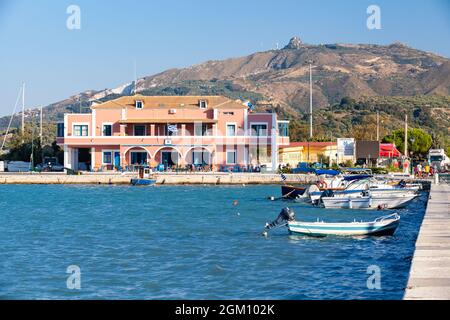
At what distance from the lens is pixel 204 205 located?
43688 mm

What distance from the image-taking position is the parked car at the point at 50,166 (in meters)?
72.1

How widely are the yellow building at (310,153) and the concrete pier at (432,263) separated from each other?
4472 centimetres

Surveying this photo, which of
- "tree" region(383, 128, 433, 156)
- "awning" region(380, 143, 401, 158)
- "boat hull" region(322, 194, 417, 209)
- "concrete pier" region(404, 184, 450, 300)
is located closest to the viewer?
"concrete pier" region(404, 184, 450, 300)

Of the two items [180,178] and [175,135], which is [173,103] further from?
[180,178]

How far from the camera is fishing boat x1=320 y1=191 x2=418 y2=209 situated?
3947 centimetres

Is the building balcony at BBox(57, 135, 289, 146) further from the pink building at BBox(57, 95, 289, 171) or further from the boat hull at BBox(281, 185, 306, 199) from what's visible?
the boat hull at BBox(281, 185, 306, 199)

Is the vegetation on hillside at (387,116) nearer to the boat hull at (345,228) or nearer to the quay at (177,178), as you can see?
the quay at (177,178)

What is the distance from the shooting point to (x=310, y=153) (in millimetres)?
75562

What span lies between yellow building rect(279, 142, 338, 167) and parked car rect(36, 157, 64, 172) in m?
21.3

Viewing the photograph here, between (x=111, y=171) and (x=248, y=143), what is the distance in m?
12.4

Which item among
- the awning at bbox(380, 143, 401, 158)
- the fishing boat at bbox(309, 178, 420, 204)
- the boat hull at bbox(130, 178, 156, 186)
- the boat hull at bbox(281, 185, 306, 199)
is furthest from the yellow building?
the fishing boat at bbox(309, 178, 420, 204)

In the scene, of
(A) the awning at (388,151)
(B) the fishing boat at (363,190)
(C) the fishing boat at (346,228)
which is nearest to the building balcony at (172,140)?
(A) the awning at (388,151)

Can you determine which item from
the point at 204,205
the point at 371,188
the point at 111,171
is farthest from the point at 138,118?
the point at 371,188

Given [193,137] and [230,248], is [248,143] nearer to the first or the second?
[193,137]
